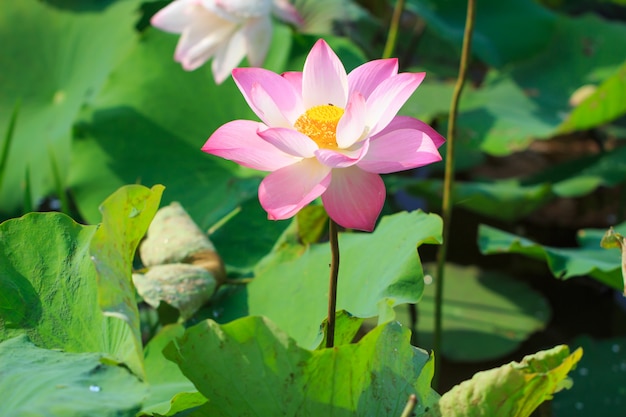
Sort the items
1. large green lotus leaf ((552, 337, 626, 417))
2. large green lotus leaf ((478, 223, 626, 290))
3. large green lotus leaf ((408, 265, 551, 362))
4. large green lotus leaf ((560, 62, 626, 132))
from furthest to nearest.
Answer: large green lotus leaf ((560, 62, 626, 132)), large green lotus leaf ((408, 265, 551, 362)), large green lotus leaf ((552, 337, 626, 417)), large green lotus leaf ((478, 223, 626, 290))

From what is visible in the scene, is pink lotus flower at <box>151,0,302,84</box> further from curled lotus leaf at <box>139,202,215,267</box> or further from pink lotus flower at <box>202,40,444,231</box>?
pink lotus flower at <box>202,40,444,231</box>

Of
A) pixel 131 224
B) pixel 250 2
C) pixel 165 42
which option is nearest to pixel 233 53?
pixel 250 2

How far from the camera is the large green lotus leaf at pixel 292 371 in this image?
0.71 meters

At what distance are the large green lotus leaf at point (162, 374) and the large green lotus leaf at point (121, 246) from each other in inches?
4.5

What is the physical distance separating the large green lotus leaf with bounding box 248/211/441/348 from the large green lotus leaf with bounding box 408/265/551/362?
60cm

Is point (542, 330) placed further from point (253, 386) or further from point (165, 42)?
point (253, 386)

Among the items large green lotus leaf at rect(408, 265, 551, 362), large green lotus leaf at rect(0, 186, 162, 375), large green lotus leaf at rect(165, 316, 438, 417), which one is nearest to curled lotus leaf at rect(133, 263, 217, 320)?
large green lotus leaf at rect(0, 186, 162, 375)

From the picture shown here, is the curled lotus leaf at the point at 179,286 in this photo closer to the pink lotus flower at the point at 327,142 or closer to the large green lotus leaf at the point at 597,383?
the pink lotus flower at the point at 327,142

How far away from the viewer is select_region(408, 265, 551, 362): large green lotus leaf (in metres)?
1.64

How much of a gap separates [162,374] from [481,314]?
940 millimetres

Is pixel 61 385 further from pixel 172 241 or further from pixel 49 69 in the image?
pixel 49 69

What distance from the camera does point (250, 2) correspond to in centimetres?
133

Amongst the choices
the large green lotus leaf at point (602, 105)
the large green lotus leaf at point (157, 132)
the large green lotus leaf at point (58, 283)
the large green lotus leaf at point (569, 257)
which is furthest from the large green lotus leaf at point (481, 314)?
the large green lotus leaf at point (58, 283)

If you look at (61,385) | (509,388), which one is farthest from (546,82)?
(61,385)
